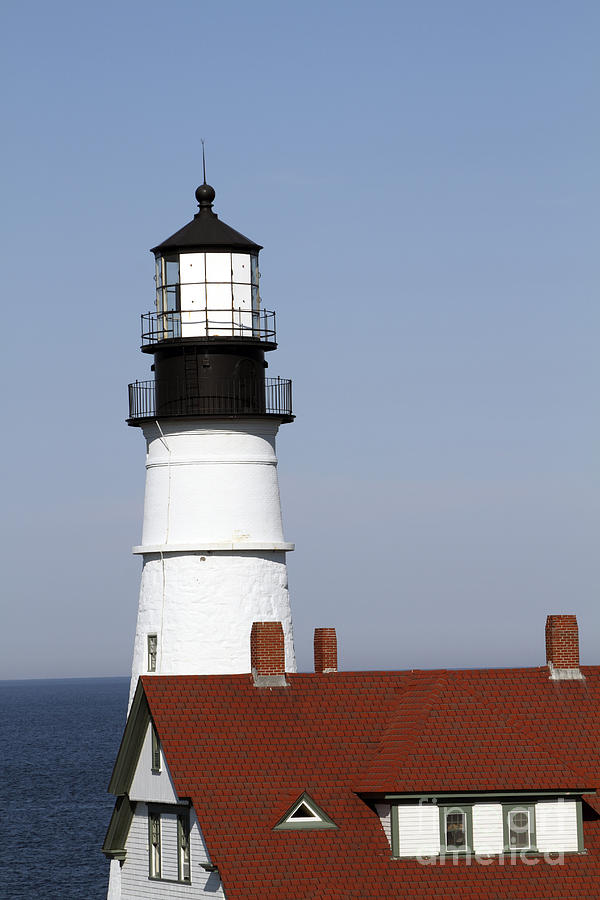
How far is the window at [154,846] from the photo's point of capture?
32.5 m

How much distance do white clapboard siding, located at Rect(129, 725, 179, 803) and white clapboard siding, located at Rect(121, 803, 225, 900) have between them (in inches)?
11.8

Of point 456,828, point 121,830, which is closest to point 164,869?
point 121,830

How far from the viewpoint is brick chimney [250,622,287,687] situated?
33.4 m

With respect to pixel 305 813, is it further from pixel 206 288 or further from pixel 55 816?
pixel 55 816

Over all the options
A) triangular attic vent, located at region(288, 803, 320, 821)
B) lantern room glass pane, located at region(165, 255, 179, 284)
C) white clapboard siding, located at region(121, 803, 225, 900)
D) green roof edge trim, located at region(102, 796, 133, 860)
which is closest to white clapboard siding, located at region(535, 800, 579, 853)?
triangular attic vent, located at region(288, 803, 320, 821)

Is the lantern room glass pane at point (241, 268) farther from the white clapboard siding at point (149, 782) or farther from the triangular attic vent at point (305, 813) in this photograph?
the triangular attic vent at point (305, 813)

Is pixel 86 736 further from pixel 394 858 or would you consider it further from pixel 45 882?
pixel 394 858

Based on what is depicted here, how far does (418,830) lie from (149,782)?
5.09m

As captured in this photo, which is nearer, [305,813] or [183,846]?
[305,813]

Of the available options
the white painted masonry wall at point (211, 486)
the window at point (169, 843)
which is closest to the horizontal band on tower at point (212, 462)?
the white painted masonry wall at point (211, 486)

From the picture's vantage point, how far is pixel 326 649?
3781 cm

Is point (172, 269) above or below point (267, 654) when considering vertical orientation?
above

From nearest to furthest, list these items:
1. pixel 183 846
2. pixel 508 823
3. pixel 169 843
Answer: pixel 508 823
pixel 183 846
pixel 169 843

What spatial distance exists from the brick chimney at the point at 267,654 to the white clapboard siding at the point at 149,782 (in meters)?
2.34
